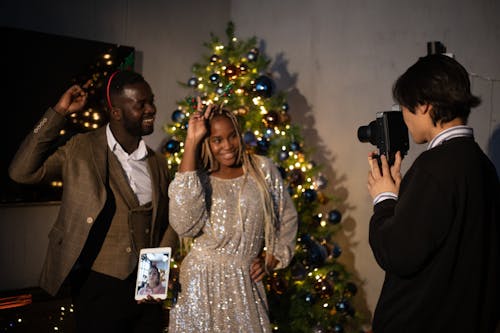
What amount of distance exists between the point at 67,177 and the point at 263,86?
158 centimetres

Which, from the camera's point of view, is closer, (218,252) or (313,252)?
(218,252)

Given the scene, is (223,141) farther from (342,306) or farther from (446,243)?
(342,306)

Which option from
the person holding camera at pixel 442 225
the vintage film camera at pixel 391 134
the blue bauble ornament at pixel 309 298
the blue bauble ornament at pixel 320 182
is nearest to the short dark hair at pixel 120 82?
the vintage film camera at pixel 391 134

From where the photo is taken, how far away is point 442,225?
131 centimetres

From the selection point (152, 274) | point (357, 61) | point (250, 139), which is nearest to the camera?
point (152, 274)

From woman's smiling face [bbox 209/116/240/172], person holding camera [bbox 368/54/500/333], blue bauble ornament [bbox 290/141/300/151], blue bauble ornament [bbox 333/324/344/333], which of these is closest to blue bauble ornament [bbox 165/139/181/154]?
blue bauble ornament [bbox 290/141/300/151]

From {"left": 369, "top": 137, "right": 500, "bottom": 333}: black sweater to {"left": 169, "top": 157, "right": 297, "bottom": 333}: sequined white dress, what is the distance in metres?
0.89

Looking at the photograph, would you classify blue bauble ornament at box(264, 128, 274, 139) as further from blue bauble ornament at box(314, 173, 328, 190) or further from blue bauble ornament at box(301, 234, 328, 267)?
blue bauble ornament at box(301, 234, 328, 267)

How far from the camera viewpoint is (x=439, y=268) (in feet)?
4.41

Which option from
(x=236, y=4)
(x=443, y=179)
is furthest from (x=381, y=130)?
(x=236, y=4)

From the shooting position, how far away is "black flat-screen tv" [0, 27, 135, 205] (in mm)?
3336

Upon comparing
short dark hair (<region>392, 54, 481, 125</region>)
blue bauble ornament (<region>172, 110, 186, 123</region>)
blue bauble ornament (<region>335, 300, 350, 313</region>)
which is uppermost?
blue bauble ornament (<region>172, 110, 186, 123</region>)

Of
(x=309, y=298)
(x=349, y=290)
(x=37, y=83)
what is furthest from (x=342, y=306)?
(x=37, y=83)

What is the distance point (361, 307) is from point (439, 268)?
2925 mm
